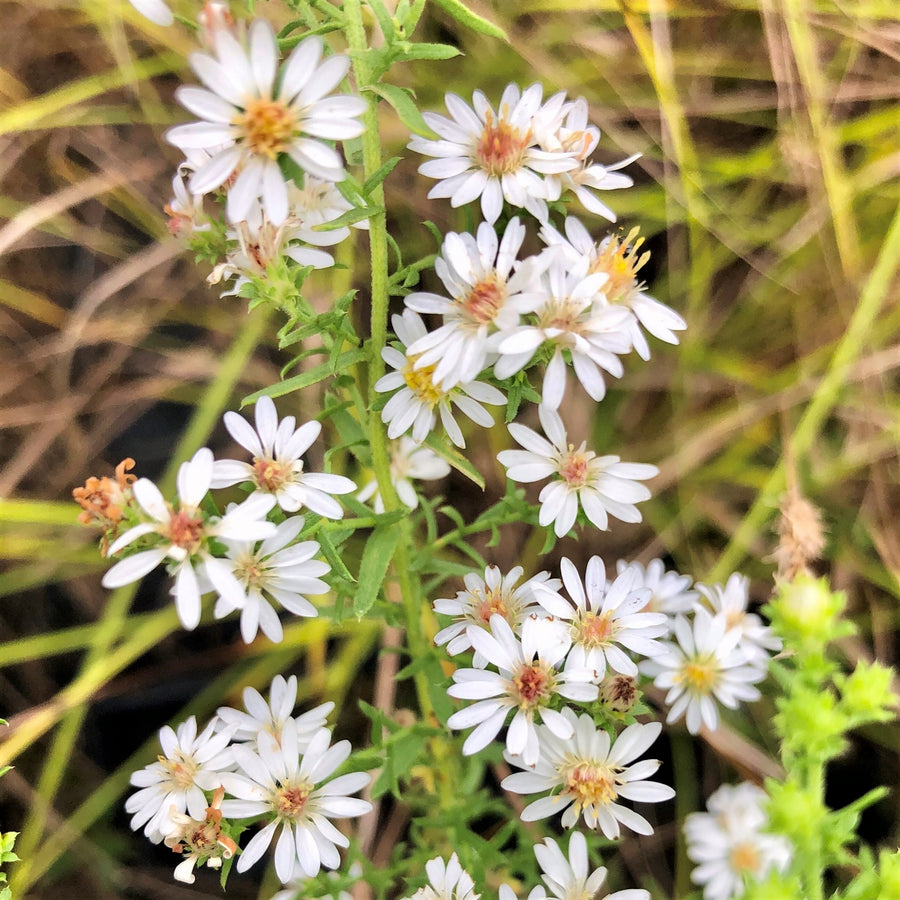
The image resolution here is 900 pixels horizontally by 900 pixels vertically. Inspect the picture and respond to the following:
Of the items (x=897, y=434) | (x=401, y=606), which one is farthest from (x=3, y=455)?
(x=897, y=434)

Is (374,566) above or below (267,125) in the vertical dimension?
below

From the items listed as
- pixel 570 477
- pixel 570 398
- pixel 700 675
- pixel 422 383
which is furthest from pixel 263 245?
pixel 570 398

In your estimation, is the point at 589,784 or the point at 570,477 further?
the point at 570,477

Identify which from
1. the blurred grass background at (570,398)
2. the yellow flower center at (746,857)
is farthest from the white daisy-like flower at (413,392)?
the blurred grass background at (570,398)

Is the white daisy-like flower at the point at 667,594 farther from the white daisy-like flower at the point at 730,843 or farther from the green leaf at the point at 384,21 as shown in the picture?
the green leaf at the point at 384,21

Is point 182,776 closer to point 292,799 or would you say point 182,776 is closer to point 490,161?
point 292,799

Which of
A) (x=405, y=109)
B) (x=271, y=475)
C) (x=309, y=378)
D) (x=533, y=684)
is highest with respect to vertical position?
(x=405, y=109)
